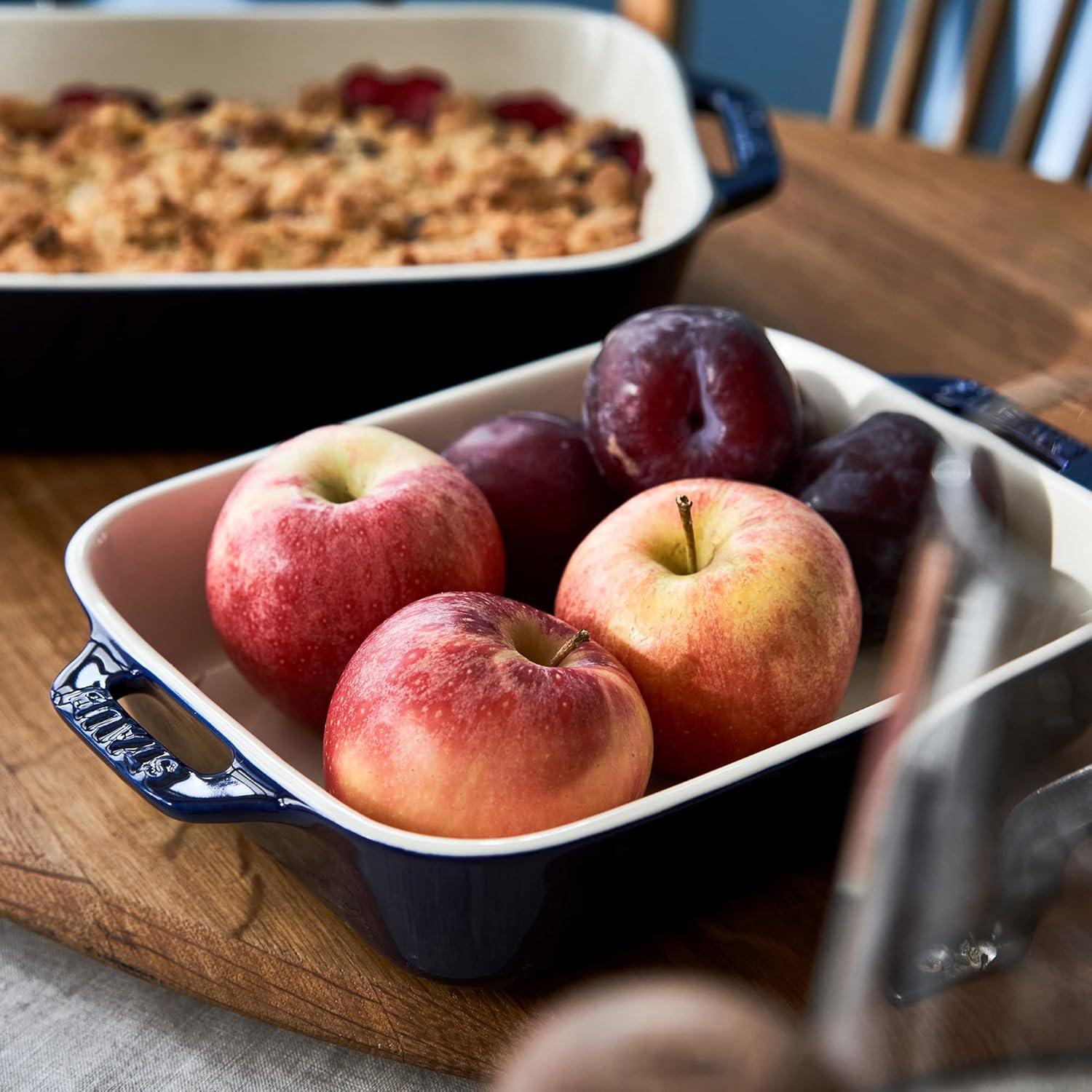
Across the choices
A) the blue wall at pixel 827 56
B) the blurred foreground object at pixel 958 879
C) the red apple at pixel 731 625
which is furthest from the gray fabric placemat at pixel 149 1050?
the blue wall at pixel 827 56

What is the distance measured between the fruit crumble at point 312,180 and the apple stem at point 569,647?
0.38m

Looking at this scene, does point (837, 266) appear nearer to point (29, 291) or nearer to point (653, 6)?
point (653, 6)

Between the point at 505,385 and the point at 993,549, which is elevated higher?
the point at 993,549

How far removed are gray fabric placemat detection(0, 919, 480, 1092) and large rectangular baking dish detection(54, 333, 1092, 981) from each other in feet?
0.21

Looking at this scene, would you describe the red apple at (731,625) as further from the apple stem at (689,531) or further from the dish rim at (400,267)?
the dish rim at (400,267)

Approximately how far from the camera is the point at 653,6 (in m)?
1.10

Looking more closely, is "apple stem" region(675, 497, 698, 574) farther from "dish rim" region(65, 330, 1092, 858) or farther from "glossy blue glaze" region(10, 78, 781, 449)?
"glossy blue glaze" region(10, 78, 781, 449)

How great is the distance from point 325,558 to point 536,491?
0.10m

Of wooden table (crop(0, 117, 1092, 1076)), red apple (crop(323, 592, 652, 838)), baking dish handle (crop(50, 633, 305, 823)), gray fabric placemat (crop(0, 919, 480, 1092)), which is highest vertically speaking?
red apple (crop(323, 592, 652, 838))

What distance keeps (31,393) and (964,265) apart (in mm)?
581

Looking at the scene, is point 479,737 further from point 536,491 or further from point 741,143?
point 741,143

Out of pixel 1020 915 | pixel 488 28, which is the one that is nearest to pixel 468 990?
pixel 1020 915

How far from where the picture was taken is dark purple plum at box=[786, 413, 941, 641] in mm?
499

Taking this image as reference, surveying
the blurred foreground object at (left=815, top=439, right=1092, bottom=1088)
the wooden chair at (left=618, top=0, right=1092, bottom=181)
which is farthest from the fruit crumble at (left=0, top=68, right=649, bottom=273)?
the blurred foreground object at (left=815, top=439, right=1092, bottom=1088)
